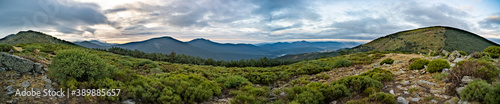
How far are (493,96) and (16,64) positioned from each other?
587 inches

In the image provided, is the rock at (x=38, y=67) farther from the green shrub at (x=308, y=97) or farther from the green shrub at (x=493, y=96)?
the green shrub at (x=493, y=96)

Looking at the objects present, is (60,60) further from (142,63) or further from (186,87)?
(142,63)

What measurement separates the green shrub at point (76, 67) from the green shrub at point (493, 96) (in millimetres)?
12086

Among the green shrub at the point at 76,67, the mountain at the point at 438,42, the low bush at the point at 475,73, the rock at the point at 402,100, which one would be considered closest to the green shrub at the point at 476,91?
the low bush at the point at 475,73

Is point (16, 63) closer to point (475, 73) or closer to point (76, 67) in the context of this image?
point (76, 67)

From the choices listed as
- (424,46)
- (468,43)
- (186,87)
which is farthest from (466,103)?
(468,43)

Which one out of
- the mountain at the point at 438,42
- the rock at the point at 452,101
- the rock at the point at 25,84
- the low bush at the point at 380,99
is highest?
the mountain at the point at 438,42

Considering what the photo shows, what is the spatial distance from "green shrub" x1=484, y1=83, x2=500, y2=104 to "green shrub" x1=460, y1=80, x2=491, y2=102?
100 mm

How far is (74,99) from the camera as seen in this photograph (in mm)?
5914

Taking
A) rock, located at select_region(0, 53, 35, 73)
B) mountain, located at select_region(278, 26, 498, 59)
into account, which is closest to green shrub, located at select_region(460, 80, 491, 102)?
rock, located at select_region(0, 53, 35, 73)

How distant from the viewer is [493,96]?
4.74 metres

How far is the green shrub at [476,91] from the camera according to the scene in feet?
16.2

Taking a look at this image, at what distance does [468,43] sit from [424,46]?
11.5 m

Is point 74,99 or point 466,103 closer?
point 466,103
